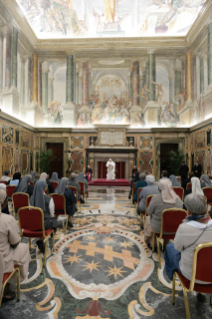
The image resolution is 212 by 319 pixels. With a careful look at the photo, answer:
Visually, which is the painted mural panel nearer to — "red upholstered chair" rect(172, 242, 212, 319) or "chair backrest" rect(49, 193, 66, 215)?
"chair backrest" rect(49, 193, 66, 215)

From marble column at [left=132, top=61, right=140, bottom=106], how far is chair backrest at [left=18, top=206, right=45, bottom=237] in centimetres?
1378

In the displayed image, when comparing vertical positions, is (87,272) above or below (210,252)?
below

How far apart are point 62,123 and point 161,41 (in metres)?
9.26

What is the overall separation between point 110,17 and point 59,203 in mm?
14443

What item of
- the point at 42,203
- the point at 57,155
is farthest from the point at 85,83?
the point at 42,203

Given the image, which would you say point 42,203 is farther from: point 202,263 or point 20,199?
point 202,263

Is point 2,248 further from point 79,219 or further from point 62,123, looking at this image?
point 62,123

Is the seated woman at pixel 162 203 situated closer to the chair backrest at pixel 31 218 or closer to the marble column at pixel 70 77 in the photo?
the chair backrest at pixel 31 218

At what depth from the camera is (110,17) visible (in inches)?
558

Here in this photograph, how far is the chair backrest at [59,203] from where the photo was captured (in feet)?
15.1

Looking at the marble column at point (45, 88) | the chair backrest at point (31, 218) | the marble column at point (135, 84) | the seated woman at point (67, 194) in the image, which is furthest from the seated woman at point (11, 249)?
the marble column at point (45, 88)

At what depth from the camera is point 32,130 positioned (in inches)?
563

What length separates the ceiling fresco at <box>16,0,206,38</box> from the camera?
13250 millimetres

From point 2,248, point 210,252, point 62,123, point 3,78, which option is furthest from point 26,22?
point 210,252
